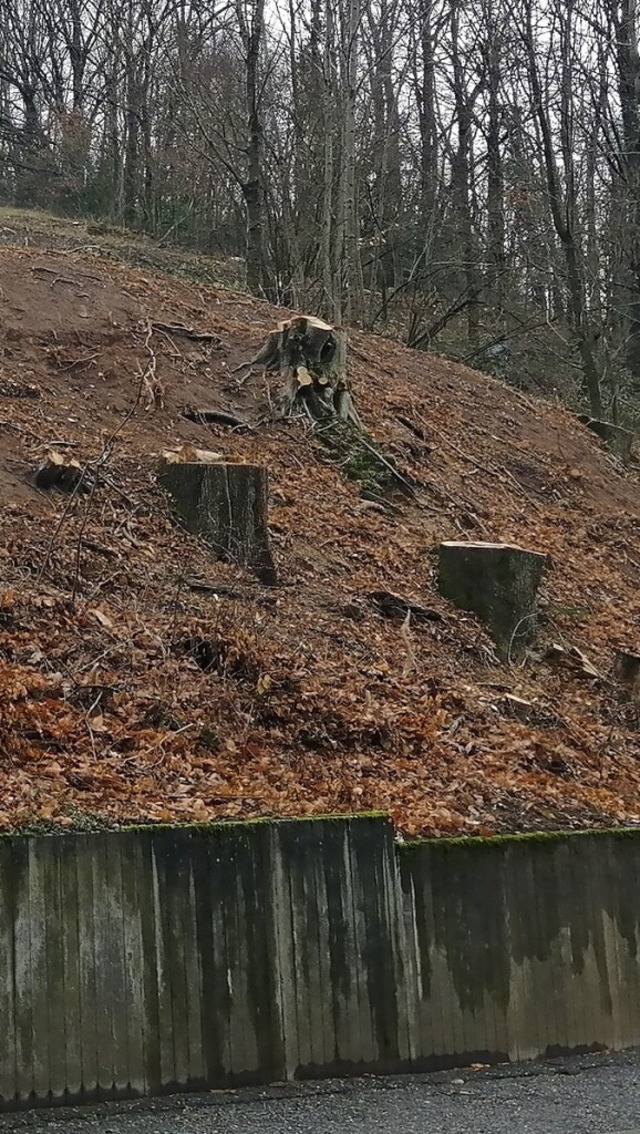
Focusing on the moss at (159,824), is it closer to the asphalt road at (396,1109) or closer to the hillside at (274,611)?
the hillside at (274,611)

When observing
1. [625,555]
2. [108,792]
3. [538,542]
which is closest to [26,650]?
[108,792]

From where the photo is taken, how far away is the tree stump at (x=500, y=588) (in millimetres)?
11609

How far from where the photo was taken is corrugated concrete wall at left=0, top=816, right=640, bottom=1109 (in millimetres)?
5863

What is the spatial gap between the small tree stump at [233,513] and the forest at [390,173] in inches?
395

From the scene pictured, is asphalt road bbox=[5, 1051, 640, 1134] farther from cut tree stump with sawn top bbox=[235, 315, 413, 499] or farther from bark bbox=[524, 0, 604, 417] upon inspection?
bark bbox=[524, 0, 604, 417]

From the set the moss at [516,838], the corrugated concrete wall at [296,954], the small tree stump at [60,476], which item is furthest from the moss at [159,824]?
the small tree stump at [60,476]

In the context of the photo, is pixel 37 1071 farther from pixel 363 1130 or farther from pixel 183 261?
pixel 183 261

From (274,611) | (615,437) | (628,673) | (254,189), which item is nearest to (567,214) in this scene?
(615,437)

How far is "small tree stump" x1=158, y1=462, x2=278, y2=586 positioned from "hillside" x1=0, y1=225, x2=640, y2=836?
22 cm

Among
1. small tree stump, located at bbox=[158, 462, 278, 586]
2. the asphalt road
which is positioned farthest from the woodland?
the asphalt road

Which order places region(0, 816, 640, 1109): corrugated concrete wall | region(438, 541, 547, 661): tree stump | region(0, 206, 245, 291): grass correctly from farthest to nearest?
region(0, 206, 245, 291): grass < region(438, 541, 547, 661): tree stump < region(0, 816, 640, 1109): corrugated concrete wall

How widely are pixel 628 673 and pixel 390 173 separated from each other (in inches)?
686

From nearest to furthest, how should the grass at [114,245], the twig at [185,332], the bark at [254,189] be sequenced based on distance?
1. the twig at [185,332]
2. the grass at [114,245]
3. the bark at [254,189]

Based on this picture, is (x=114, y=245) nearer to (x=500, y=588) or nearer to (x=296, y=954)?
(x=500, y=588)
